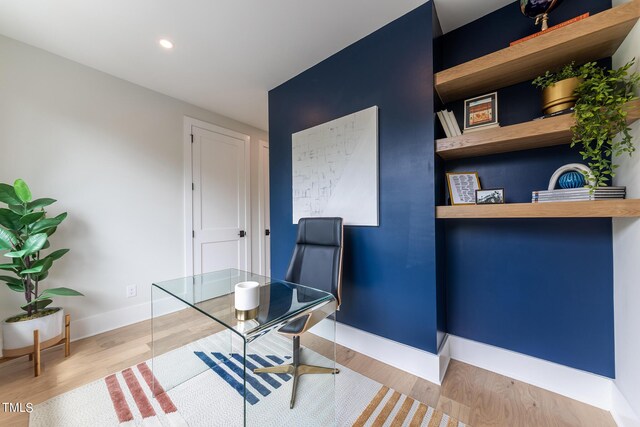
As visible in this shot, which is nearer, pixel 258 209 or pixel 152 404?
pixel 152 404

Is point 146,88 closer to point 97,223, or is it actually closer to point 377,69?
point 97,223

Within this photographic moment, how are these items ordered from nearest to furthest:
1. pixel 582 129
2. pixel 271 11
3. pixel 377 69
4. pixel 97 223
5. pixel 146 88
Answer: pixel 582 129 → pixel 271 11 → pixel 377 69 → pixel 97 223 → pixel 146 88

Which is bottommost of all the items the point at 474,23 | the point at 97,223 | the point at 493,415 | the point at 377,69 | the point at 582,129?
the point at 493,415

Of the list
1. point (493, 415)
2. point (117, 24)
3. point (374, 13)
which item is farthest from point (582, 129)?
point (117, 24)

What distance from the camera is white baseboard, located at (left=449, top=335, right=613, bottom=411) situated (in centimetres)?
141

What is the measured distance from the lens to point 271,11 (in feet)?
5.56

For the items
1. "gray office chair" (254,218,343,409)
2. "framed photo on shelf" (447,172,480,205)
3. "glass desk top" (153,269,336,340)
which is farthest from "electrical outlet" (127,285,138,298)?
"framed photo on shelf" (447,172,480,205)

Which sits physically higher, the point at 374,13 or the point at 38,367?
the point at 374,13

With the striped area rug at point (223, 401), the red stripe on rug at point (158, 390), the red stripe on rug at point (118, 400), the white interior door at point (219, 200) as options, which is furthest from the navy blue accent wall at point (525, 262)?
the white interior door at point (219, 200)

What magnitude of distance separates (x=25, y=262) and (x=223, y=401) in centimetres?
175

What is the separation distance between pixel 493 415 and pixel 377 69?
2349 millimetres

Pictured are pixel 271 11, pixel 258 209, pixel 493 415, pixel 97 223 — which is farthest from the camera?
pixel 258 209

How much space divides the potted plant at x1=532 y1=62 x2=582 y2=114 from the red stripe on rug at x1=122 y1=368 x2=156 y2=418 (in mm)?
2811

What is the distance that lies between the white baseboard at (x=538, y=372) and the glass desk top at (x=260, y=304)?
1.20 metres
